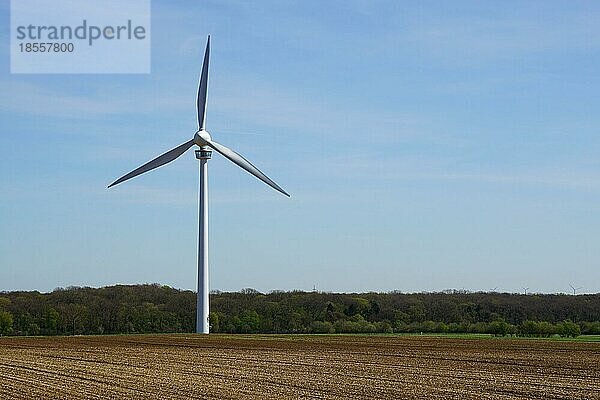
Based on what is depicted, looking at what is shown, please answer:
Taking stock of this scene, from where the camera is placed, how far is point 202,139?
3295 inches

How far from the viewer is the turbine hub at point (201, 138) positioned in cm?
8369

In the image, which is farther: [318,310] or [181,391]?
[318,310]

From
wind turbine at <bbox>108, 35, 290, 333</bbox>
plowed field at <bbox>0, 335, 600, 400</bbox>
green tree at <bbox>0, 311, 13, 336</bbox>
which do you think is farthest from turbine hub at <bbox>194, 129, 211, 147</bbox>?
green tree at <bbox>0, 311, 13, 336</bbox>

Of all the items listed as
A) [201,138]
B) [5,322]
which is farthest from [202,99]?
[5,322]

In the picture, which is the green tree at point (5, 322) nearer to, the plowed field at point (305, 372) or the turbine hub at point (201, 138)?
the turbine hub at point (201, 138)

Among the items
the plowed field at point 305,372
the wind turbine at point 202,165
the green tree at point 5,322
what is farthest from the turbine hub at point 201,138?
the green tree at point 5,322

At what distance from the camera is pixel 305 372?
41.9 meters

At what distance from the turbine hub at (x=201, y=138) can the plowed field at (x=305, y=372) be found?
80.0ft

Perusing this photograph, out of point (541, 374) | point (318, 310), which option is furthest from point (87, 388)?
point (318, 310)

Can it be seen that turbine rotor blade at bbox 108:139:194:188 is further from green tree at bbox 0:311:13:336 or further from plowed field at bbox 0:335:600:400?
green tree at bbox 0:311:13:336

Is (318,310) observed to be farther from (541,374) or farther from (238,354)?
(541,374)

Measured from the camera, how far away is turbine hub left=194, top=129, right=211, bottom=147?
8369 centimetres

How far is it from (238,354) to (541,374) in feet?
67.5

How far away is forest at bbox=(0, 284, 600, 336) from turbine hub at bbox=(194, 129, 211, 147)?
33.9 m
